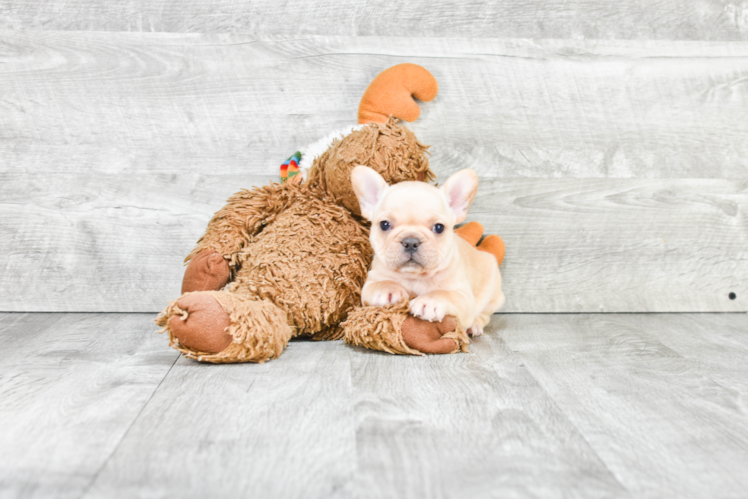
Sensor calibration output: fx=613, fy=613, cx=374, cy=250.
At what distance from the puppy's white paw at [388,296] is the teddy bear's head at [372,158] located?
0.65 ft

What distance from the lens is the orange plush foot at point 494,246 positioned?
1440 mm

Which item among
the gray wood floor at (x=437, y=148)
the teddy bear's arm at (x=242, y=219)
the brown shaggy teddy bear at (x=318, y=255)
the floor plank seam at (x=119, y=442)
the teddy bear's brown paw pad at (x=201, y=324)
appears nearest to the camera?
the floor plank seam at (x=119, y=442)

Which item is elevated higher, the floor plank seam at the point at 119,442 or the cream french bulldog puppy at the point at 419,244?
the cream french bulldog puppy at the point at 419,244

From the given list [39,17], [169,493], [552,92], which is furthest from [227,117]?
[169,493]

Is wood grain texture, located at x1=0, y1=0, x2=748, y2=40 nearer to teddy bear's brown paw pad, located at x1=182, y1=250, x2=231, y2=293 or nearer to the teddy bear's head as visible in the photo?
the teddy bear's head

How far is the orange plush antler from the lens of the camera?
4.16 feet

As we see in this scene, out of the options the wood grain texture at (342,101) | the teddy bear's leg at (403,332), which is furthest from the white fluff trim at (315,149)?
the teddy bear's leg at (403,332)

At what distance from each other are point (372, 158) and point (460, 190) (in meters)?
0.18

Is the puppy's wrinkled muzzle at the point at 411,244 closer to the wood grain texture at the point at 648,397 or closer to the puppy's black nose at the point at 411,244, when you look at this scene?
the puppy's black nose at the point at 411,244

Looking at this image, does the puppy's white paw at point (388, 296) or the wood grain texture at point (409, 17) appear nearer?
the puppy's white paw at point (388, 296)

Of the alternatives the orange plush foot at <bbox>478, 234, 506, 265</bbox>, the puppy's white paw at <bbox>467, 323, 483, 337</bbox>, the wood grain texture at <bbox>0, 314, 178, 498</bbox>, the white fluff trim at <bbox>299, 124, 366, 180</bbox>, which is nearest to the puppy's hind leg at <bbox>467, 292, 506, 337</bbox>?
the puppy's white paw at <bbox>467, 323, 483, 337</bbox>

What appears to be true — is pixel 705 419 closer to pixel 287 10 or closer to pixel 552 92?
pixel 552 92

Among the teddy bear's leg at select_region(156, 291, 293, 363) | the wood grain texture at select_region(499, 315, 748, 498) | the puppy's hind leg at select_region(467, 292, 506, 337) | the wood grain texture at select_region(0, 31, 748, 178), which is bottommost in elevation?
the wood grain texture at select_region(499, 315, 748, 498)

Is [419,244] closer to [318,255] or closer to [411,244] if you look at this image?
[411,244]
